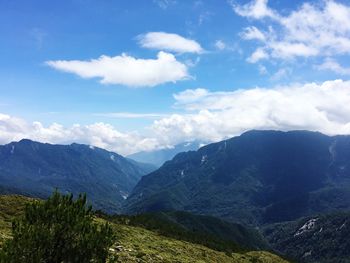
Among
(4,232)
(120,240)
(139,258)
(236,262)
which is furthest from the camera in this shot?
(236,262)

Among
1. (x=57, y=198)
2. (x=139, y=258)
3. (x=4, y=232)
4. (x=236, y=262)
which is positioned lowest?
(x=236, y=262)

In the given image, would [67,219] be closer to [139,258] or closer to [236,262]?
[139,258]

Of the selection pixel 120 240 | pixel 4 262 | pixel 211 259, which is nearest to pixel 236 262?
pixel 211 259

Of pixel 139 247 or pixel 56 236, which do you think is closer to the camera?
pixel 56 236

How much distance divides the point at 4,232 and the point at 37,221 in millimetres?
29460

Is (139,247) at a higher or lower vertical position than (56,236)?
lower

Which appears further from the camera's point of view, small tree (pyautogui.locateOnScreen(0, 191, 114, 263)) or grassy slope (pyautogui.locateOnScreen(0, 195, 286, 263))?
grassy slope (pyautogui.locateOnScreen(0, 195, 286, 263))

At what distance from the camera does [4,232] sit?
60.5m

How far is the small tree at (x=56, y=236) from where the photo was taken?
3266 centimetres

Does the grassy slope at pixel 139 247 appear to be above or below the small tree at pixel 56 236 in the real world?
below

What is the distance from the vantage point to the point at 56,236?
34625mm

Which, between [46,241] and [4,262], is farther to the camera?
[46,241]

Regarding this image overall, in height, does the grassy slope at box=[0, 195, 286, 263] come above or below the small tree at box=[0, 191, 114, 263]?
below

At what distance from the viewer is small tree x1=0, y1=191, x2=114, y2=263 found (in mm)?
32656
